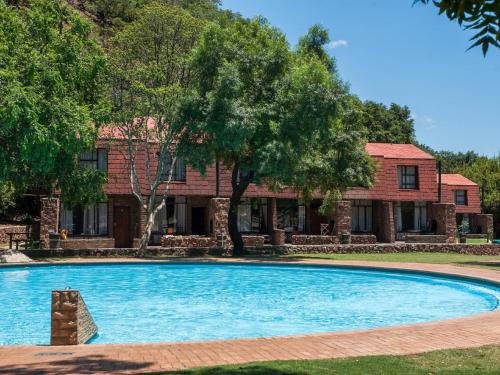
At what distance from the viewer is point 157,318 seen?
1473 cm

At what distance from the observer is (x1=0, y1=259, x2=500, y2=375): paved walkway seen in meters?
7.42

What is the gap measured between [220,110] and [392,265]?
1063cm

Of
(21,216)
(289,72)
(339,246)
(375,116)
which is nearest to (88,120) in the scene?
(289,72)

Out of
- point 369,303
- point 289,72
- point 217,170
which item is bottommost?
point 369,303

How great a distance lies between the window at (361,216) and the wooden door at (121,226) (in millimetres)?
16560

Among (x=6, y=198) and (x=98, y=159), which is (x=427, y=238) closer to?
(x=98, y=159)

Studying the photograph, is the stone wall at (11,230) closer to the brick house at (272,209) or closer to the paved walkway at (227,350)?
the brick house at (272,209)

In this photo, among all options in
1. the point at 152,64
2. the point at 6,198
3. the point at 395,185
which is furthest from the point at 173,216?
the point at 395,185

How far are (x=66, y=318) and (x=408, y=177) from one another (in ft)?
125

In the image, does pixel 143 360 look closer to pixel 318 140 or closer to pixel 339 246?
pixel 318 140

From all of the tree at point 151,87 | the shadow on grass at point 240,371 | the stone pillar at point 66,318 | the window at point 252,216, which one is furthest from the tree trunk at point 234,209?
the shadow on grass at point 240,371

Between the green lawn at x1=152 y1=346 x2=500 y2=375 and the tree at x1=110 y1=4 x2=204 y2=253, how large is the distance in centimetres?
2287

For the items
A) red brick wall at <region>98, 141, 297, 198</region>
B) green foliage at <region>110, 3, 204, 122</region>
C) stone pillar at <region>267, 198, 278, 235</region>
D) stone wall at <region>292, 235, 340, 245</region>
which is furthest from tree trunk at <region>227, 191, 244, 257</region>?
stone pillar at <region>267, 198, 278, 235</region>

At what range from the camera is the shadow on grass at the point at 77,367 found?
712cm
